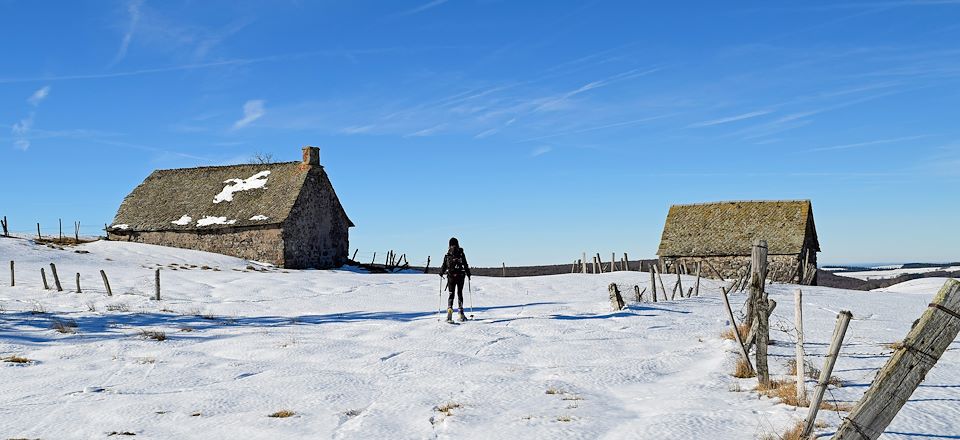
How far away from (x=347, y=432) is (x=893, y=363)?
511cm

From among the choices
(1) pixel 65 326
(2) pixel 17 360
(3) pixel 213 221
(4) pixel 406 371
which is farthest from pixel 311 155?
(4) pixel 406 371

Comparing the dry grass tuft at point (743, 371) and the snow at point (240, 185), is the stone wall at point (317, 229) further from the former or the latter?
the dry grass tuft at point (743, 371)

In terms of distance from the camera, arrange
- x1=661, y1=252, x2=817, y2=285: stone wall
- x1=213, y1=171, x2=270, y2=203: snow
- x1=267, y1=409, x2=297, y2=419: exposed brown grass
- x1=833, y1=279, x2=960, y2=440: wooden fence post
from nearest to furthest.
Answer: x1=833, y1=279, x2=960, y2=440: wooden fence post, x1=267, y1=409, x2=297, y2=419: exposed brown grass, x1=661, y1=252, x2=817, y2=285: stone wall, x1=213, y1=171, x2=270, y2=203: snow

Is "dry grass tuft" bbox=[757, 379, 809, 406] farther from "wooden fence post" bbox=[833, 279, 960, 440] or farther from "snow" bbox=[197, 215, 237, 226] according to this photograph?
"snow" bbox=[197, 215, 237, 226]

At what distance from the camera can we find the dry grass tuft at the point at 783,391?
7.79m

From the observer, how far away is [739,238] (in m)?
44.2

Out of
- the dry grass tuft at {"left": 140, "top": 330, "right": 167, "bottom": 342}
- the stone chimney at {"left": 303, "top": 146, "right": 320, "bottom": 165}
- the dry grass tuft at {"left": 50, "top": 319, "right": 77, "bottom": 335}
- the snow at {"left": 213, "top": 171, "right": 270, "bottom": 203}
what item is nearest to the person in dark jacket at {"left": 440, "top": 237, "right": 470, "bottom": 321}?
the dry grass tuft at {"left": 140, "top": 330, "right": 167, "bottom": 342}

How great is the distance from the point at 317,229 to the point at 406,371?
33201 millimetres

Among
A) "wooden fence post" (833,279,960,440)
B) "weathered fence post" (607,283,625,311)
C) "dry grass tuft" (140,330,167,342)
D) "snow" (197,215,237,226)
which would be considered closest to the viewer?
"wooden fence post" (833,279,960,440)

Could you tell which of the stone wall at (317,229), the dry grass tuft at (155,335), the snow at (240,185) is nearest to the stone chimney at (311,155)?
the stone wall at (317,229)

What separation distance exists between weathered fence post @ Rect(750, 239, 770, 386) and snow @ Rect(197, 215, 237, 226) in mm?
36294

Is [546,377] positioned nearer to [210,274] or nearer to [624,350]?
[624,350]

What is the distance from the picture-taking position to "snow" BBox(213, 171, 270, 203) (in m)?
44.1

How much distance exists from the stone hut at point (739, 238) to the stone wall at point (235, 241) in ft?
75.1
